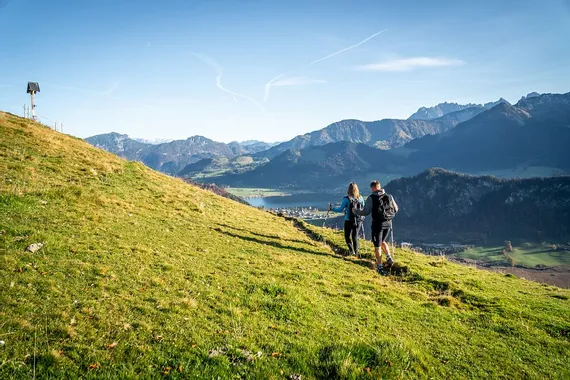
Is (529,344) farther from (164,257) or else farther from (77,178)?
(77,178)

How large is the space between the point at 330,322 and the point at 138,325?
17.6 ft

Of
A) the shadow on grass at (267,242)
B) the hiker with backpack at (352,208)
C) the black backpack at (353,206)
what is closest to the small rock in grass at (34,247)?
the shadow on grass at (267,242)

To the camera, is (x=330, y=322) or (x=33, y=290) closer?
(x=33, y=290)

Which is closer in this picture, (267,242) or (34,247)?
(34,247)

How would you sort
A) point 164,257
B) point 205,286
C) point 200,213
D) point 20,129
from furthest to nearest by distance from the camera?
1. point 20,129
2. point 200,213
3. point 164,257
4. point 205,286

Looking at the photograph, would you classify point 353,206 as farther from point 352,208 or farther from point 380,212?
point 380,212

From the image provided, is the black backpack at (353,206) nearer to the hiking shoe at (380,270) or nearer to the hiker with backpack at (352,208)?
the hiker with backpack at (352,208)

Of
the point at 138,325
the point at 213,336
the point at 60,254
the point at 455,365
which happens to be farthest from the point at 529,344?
the point at 60,254

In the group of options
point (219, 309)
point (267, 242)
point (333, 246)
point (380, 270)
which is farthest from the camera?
point (333, 246)

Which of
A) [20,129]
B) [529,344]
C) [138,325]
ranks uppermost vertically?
[20,129]

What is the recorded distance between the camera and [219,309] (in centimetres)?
919

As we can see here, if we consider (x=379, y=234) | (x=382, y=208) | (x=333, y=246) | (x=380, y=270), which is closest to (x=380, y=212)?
(x=382, y=208)

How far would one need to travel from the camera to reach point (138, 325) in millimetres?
7688

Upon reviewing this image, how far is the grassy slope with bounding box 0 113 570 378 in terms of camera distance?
22.2ft
